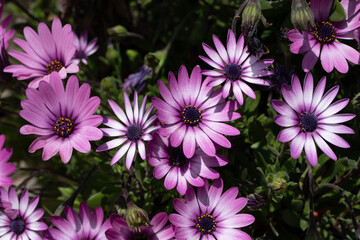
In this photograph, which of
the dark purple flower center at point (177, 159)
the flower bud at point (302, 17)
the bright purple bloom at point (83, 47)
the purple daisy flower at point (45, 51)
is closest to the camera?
the flower bud at point (302, 17)

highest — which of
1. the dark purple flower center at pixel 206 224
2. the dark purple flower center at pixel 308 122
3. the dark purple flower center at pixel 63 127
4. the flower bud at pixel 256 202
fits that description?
the dark purple flower center at pixel 308 122

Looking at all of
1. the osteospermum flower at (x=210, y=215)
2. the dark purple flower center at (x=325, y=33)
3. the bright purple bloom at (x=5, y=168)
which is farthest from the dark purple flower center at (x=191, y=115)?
the bright purple bloom at (x=5, y=168)

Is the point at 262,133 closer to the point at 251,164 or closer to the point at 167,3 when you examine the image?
the point at 251,164

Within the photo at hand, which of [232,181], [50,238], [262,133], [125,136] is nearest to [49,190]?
[50,238]

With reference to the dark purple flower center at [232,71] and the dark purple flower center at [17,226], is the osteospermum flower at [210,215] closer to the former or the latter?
the dark purple flower center at [232,71]

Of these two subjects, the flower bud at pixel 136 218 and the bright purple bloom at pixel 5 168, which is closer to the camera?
the flower bud at pixel 136 218

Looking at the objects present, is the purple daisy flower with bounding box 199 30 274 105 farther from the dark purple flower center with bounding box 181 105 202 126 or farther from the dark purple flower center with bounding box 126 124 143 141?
the dark purple flower center with bounding box 126 124 143 141

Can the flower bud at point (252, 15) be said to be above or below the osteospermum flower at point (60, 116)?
above
